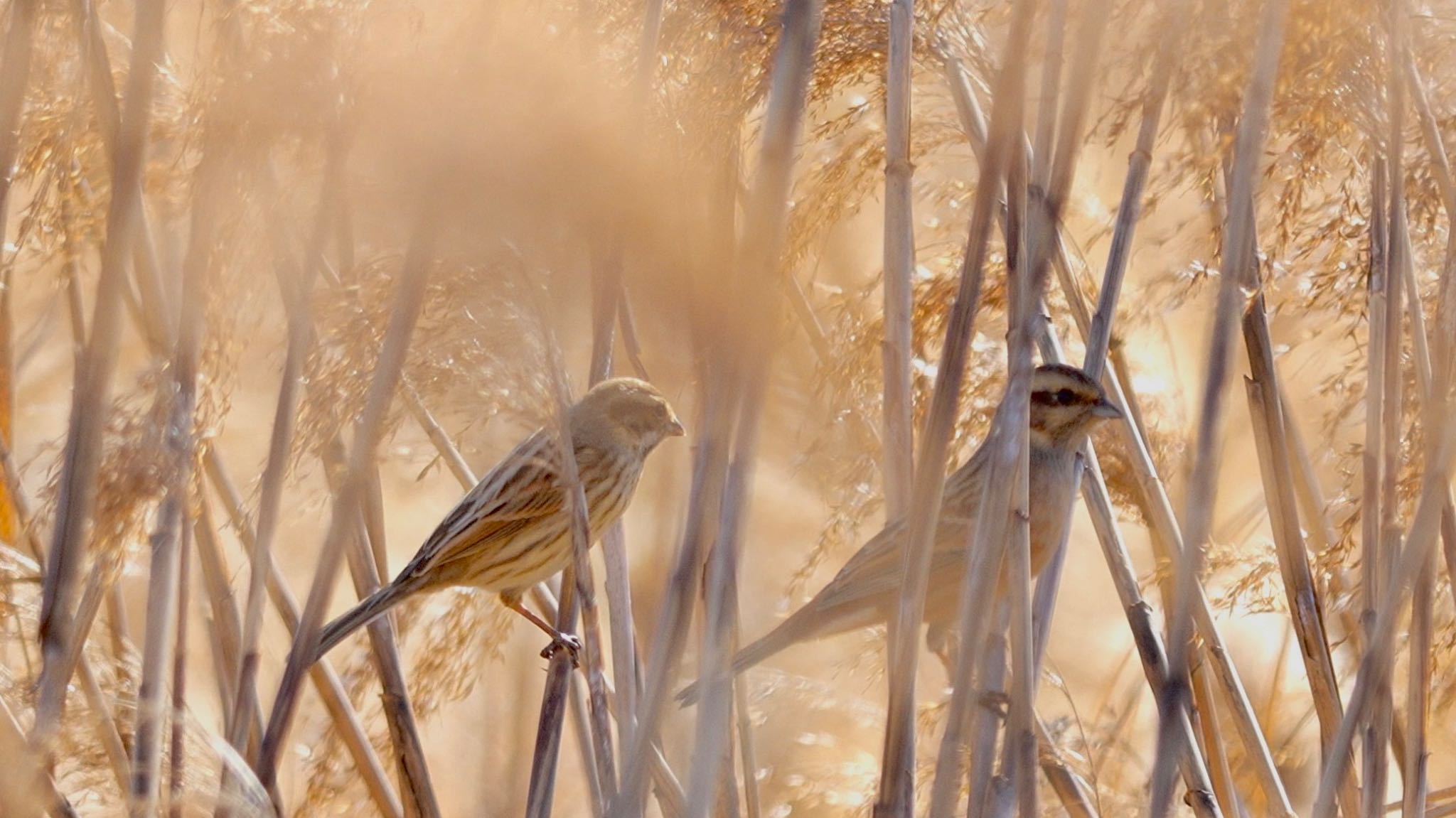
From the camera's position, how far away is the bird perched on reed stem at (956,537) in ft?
8.39

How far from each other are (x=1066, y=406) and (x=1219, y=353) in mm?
922

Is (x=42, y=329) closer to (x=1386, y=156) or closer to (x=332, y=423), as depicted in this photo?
(x=332, y=423)

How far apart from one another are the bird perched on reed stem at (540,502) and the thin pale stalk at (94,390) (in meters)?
0.82

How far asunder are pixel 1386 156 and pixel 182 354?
1.84m

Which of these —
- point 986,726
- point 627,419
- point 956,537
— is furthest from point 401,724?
point 956,537

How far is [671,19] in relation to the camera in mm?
2283

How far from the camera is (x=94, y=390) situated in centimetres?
196

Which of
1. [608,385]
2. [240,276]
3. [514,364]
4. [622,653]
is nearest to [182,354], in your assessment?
[240,276]

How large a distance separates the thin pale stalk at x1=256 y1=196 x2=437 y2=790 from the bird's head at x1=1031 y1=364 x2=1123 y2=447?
1.09 meters

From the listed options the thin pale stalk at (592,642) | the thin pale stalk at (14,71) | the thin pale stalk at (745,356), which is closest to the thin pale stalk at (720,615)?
the thin pale stalk at (745,356)

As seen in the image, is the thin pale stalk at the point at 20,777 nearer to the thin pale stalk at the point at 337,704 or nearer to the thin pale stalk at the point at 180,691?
the thin pale stalk at the point at 180,691

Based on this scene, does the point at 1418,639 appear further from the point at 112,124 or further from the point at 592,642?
Answer: the point at 112,124

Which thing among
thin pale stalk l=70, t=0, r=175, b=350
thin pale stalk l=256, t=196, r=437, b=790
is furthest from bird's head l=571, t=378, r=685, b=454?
thin pale stalk l=256, t=196, r=437, b=790

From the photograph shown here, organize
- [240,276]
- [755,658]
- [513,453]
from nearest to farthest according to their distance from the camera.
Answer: [240,276] < [755,658] < [513,453]
